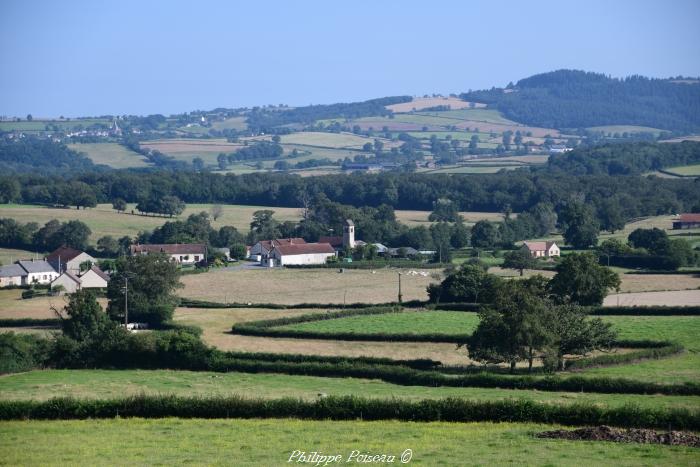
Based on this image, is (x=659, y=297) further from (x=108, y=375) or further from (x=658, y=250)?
(x=108, y=375)

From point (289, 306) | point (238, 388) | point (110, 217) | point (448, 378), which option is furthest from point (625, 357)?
point (110, 217)

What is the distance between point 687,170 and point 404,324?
108797mm

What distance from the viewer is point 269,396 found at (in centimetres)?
3556

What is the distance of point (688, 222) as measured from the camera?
342 feet

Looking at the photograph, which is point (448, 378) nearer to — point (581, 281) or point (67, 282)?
point (581, 281)

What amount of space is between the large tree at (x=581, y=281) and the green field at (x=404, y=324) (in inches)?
177

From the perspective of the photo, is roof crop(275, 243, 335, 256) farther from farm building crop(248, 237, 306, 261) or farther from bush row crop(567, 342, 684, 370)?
bush row crop(567, 342, 684, 370)

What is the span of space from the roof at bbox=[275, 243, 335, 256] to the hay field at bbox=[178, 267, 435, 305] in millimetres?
4006

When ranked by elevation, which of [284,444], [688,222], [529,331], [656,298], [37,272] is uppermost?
[284,444]

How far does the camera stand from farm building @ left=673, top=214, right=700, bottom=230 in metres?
104

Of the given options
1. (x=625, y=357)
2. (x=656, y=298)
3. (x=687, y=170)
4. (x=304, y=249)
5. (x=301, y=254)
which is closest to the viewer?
(x=625, y=357)

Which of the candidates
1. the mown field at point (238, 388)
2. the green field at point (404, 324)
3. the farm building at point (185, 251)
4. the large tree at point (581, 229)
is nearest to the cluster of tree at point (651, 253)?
the large tree at point (581, 229)

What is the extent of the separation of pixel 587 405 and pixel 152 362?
1998 centimetres

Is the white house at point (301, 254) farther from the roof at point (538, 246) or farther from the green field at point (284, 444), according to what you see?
the green field at point (284, 444)
